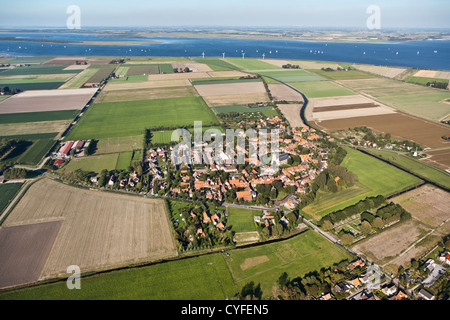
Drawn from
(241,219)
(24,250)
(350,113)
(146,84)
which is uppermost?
(146,84)

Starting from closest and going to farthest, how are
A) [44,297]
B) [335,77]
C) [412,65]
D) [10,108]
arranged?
[44,297] → [10,108] → [335,77] → [412,65]

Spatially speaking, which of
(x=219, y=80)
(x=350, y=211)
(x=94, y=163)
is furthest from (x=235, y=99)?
(x=350, y=211)

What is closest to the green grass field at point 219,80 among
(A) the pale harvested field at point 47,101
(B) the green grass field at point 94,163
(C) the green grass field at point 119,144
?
(A) the pale harvested field at point 47,101

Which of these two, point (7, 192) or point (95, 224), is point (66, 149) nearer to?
point (7, 192)

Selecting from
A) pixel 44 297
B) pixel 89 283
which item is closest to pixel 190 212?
pixel 89 283

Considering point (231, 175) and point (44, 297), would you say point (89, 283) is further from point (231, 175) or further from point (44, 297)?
→ point (231, 175)

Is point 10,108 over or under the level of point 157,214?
over

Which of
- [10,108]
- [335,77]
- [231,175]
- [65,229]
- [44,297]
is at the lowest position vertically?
[44,297]
